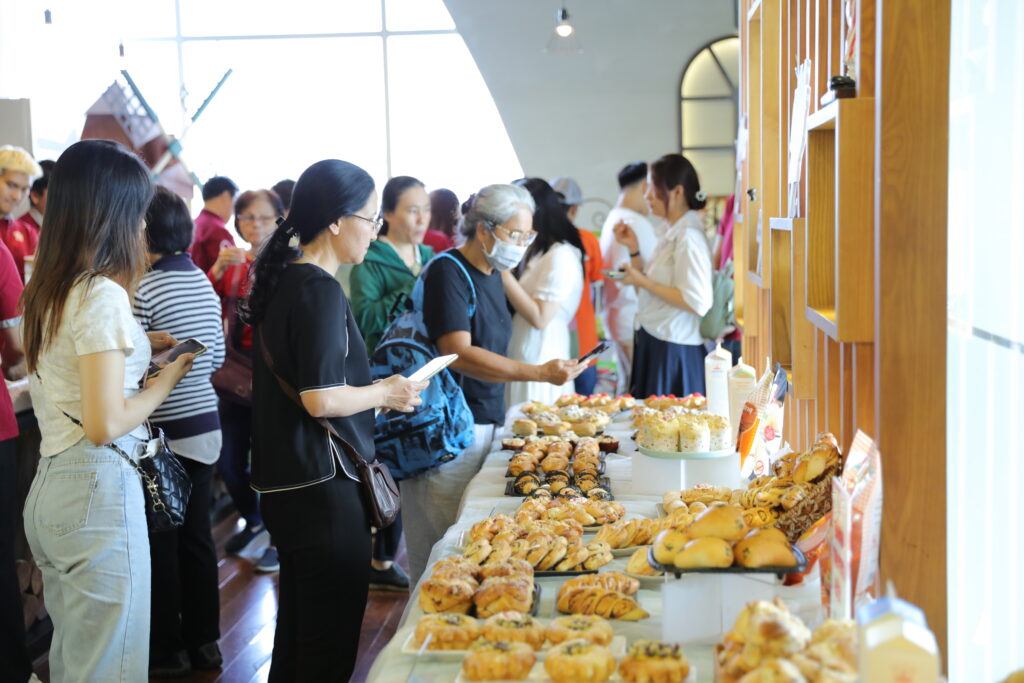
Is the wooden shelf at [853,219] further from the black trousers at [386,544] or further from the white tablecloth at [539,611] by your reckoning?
the black trousers at [386,544]

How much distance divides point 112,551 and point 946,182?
67.3 inches

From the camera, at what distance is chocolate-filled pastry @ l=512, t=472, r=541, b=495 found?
2293 millimetres

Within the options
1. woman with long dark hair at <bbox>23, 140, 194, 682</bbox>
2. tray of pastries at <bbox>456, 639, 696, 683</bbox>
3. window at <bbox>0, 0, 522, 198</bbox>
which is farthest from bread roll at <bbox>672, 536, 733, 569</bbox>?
window at <bbox>0, 0, 522, 198</bbox>

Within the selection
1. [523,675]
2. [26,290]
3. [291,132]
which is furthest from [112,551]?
[291,132]

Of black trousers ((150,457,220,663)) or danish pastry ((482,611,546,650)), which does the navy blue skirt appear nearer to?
black trousers ((150,457,220,663))

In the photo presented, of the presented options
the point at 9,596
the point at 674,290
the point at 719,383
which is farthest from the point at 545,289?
the point at 9,596

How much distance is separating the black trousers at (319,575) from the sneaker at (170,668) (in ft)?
3.87

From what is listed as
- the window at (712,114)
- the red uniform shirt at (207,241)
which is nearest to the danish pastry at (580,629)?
the red uniform shirt at (207,241)

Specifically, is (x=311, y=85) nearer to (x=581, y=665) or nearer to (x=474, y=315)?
(x=474, y=315)

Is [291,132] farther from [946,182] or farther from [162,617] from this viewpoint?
[946,182]

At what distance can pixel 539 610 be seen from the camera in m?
1.57

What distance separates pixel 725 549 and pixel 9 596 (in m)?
2.20

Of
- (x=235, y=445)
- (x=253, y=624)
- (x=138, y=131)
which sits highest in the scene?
(x=138, y=131)

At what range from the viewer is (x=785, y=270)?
7.89 ft
